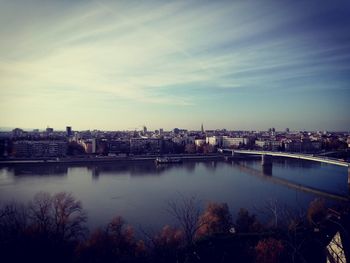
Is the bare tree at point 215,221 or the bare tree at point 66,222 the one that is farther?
the bare tree at point 215,221

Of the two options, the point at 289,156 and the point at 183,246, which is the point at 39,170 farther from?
the point at 289,156

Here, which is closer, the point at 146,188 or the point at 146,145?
the point at 146,188

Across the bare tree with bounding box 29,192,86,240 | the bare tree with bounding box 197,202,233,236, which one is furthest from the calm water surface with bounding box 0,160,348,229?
the bare tree with bounding box 197,202,233,236

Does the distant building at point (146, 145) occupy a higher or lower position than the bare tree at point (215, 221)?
higher

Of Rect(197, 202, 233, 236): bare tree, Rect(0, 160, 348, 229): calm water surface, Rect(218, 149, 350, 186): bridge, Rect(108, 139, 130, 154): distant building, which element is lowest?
Rect(0, 160, 348, 229): calm water surface

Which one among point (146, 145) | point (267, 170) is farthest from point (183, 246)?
point (146, 145)

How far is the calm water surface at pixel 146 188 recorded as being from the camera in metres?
5.23

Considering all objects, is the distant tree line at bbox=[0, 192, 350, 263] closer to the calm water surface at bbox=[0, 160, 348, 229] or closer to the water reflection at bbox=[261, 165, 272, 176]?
the calm water surface at bbox=[0, 160, 348, 229]

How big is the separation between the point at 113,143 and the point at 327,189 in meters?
12.1

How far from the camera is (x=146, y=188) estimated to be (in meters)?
7.16

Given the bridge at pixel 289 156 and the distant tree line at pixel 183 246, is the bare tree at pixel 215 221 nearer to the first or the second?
the distant tree line at pixel 183 246

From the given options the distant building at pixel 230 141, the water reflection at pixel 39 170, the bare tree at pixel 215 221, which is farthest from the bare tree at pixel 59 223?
the distant building at pixel 230 141

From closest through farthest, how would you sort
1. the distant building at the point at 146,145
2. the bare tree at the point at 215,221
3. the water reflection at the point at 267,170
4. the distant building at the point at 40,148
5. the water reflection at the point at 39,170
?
the bare tree at the point at 215,221 < the water reflection at the point at 39,170 < the water reflection at the point at 267,170 < the distant building at the point at 40,148 < the distant building at the point at 146,145

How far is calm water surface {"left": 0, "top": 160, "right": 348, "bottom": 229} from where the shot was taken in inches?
206
